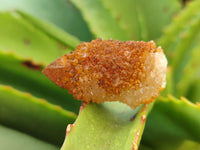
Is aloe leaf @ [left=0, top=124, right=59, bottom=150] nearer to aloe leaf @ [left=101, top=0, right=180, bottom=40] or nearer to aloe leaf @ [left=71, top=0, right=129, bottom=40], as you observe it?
aloe leaf @ [left=71, top=0, right=129, bottom=40]

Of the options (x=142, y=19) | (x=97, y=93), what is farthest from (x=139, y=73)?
(x=142, y=19)

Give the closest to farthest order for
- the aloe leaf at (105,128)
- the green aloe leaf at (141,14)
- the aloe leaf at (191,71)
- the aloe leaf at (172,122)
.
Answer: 1. the aloe leaf at (105,128)
2. the aloe leaf at (172,122)
3. the aloe leaf at (191,71)
4. the green aloe leaf at (141,14)

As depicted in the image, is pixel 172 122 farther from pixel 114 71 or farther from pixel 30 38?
pixel 30 38

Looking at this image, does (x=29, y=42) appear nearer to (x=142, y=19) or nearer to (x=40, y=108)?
(x=40, y=108)

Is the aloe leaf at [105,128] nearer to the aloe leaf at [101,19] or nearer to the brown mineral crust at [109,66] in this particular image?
the brown mineral crust at [109,66]

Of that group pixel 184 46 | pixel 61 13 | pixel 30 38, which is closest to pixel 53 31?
pixel 30 38

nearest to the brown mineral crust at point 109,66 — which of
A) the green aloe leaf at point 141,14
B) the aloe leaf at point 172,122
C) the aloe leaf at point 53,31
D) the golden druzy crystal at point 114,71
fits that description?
the golden druzy crystal at point 114,71
